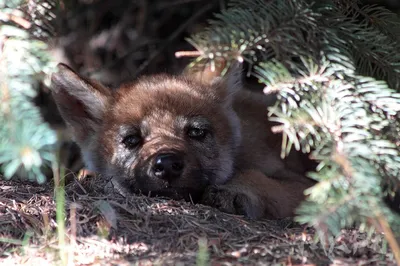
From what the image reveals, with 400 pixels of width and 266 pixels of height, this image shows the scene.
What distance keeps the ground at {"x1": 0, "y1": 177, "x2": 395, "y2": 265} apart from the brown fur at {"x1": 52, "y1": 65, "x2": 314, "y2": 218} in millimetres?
409

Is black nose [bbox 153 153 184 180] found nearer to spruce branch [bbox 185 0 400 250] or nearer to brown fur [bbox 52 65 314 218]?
brown fur [bbox 52 65 314 218]

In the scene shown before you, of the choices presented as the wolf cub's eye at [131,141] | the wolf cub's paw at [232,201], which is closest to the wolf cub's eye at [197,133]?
the wolf cub's eye at [131,141]

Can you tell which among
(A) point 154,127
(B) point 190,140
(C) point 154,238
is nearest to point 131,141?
(A) point 154,127

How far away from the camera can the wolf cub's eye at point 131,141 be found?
400 cm

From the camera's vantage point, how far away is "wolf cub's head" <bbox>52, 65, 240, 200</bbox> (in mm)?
3680

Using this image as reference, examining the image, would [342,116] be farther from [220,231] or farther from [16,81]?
[16,81]

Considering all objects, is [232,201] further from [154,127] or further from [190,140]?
[154,127]

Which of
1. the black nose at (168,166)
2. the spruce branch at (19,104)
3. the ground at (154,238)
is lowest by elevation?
the ground at (154,238)

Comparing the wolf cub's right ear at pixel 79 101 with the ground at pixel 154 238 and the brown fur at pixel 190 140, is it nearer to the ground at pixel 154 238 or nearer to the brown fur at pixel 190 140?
the brown fur at pixel 190 140

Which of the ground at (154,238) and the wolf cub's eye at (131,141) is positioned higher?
the wolf cub's eye at (131,141)

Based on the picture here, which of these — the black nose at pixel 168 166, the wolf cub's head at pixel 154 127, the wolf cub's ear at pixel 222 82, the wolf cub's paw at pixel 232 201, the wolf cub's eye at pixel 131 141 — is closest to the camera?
the black nose at pixel 168 166

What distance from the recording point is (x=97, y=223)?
2797 mm

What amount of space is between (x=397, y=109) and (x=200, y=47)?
887mm

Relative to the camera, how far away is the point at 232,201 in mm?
3604
